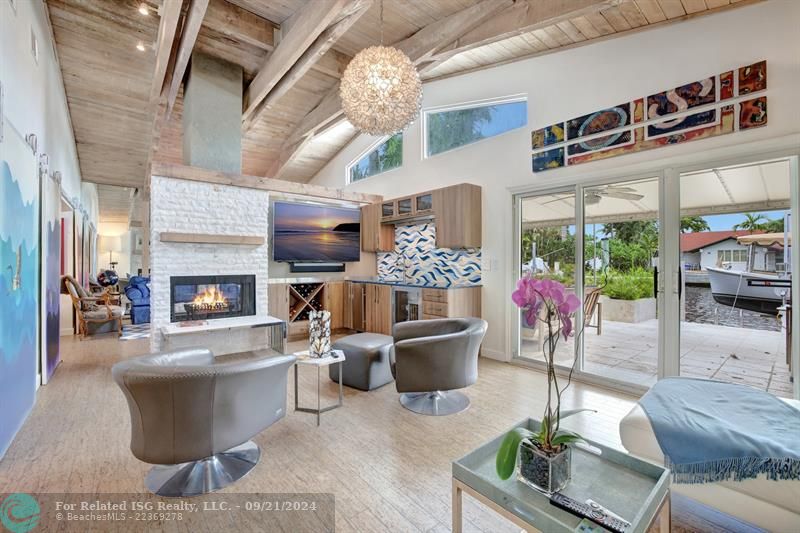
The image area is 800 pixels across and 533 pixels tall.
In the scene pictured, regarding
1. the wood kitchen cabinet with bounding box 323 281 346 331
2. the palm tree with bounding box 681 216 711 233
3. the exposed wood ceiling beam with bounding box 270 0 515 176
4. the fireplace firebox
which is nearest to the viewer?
the palm tree with bounding box 681 216 711 233

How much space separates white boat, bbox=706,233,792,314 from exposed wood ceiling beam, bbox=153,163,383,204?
4817 mm

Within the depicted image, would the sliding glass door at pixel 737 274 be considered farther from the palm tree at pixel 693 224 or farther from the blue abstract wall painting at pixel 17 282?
the blue abstract wall painting at pixel 17 282

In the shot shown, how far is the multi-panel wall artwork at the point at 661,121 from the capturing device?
286 centimetres

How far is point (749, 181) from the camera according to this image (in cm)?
305

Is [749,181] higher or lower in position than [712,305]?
higher

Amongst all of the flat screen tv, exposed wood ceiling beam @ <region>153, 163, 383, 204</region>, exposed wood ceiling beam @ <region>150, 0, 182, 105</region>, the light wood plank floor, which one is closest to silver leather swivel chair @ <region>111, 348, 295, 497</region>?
the light wood plank floor

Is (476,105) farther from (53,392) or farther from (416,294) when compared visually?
(53,392)

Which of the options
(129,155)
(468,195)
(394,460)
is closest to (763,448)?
(394,460)

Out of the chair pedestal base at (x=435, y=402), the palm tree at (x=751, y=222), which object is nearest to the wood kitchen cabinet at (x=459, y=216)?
the chair pedestal base at (x=435, y=402)

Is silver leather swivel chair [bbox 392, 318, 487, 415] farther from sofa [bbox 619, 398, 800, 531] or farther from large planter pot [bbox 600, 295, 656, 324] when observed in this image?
large planter pot [bbox 600, 295, 656, 324]

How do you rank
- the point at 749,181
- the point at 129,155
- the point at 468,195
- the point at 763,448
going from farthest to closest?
the point at 129,155, the point at 468,195, the point at 749,181, the point at 763,448

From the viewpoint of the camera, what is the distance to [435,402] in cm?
313

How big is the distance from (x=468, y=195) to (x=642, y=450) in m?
3.44

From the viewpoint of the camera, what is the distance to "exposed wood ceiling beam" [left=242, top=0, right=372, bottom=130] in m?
3.06
